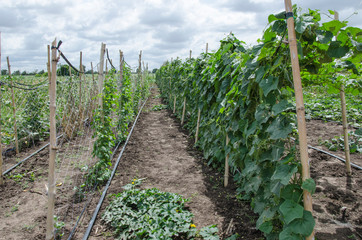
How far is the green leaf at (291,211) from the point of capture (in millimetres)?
1740

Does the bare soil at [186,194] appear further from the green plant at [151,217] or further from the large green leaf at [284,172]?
the large green leaf at [284,172]

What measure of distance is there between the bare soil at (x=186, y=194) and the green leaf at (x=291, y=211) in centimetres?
118

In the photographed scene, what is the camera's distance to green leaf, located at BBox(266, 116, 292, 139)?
1.97 meters

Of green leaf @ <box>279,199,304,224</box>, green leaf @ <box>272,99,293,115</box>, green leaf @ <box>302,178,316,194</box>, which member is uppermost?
green leaf @ <box>272,99,293,115</box>

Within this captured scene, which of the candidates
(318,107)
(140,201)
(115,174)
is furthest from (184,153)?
(318,107)

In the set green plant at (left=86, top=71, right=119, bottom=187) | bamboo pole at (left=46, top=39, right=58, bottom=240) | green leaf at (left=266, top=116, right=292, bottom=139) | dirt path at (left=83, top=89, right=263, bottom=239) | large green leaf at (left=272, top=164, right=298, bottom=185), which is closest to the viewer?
large green leaf at (left=272, top=164, right=298, bottom=185)

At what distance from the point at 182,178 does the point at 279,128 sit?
3018 millimetres

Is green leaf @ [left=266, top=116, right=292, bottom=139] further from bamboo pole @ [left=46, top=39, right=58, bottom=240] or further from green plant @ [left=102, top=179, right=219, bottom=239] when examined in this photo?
bamboo pole @ [left=46, top=39, right=58, bottom=240]

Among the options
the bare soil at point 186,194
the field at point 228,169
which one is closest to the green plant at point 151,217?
the field at point 228,169

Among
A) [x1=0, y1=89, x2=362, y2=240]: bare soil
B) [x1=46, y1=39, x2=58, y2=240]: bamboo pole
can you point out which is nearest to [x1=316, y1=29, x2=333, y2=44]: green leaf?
[x1=0, y1=89, x2=362, y2=240]: bare soil

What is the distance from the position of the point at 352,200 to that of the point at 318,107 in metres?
6.27

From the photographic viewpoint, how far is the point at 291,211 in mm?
1784

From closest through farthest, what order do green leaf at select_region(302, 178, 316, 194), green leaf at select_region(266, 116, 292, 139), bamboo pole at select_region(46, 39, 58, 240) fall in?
green leaf at select_region(302, 178, 316, 194) → green leaf at select_region(266, 116, 292, 139) → bamboo pole at select_region(46, 39, 58, 240)

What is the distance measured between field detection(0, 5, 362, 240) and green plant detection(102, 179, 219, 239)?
2 centimetres
